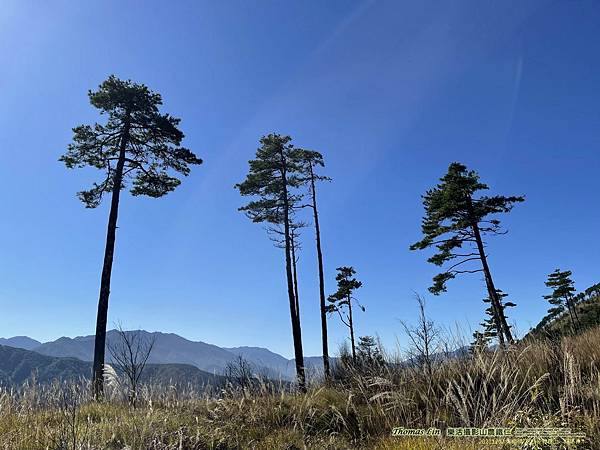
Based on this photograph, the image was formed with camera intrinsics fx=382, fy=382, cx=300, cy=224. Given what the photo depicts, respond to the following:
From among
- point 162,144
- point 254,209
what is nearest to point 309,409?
point 162,144

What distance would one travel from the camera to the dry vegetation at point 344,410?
410 centimetres

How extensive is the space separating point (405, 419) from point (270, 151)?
19.0m

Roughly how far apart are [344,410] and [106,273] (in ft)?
34.1

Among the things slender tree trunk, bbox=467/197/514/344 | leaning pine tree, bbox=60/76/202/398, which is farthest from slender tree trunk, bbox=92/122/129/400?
slender tree trunk, bbox=467/197/514/344

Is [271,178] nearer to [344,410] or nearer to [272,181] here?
[272,181]

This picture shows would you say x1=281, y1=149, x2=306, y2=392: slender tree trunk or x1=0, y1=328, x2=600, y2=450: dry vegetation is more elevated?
x1=281, y1=149, x2=306, y2=392: slender tree trunk

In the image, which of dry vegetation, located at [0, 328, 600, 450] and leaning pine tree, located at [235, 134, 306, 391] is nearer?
dry vegetation, located at [0, 328, 600, 450]

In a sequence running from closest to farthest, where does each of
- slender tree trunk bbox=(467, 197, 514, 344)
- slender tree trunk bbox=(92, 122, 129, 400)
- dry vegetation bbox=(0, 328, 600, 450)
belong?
dry vegetation bbox=(0, 328, 600, 450) < slender tree trunk bbox=(92, 122, 129, 400) < slender tree trunk bbox=(467, 197, 514, 344)

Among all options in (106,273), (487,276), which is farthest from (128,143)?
(487,276)

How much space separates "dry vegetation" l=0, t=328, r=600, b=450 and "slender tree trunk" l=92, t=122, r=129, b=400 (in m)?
4.91

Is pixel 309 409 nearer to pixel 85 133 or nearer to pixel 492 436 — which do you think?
pixel 492 436

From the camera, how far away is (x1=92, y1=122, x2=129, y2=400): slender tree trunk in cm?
1226

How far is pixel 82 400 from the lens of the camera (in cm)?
763

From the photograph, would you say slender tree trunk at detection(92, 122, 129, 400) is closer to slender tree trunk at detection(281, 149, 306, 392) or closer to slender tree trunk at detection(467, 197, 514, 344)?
slender tree trunk at detection(281, 149, 306, 392)
